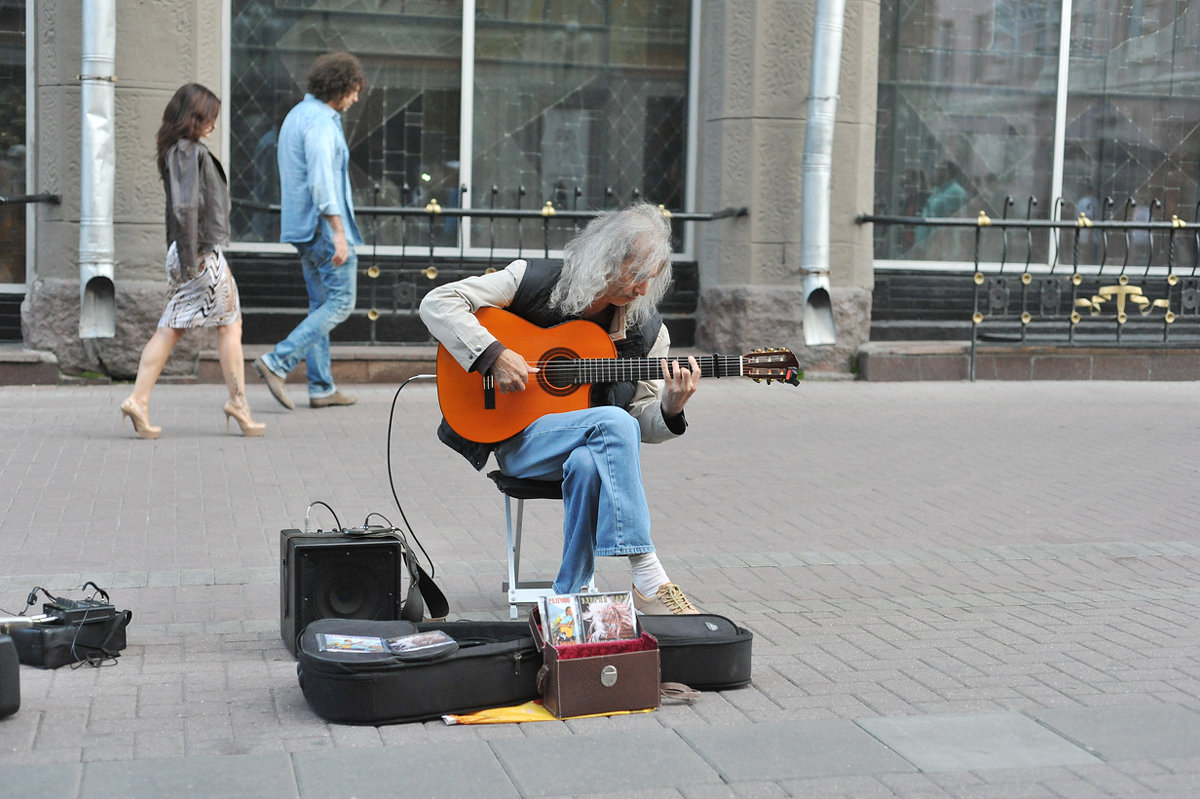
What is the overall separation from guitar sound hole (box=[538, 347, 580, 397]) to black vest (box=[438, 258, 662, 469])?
0.10 m

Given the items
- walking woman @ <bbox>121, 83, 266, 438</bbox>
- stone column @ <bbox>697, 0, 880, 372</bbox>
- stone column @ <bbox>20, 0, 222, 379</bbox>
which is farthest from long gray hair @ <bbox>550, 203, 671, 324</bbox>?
stone column @ <bbox>697, 0, 880, 372</bbox>

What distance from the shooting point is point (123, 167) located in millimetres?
10117

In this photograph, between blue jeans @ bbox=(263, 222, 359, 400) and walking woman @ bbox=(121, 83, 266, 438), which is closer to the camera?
walking woman @ bbox=(121, 83, 266, 438)

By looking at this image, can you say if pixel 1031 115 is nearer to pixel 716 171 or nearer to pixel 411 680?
pixel 716 171

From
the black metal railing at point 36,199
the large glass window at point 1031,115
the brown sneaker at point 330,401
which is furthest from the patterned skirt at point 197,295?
the large glass window at point 1031,115

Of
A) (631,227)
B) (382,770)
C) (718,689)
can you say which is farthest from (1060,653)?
(382,770)

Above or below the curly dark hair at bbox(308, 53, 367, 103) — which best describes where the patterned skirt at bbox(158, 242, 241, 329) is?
below

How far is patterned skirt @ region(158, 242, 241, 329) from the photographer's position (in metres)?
8.25

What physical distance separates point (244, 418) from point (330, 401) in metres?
1.22

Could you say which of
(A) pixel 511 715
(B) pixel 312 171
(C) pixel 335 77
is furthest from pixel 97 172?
(A) pixel 511 715

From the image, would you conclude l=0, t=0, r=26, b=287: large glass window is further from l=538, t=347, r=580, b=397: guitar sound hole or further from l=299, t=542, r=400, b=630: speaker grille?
l=299, t=542, r=400, b=630: speaker grille

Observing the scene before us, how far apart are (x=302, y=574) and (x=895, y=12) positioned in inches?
359

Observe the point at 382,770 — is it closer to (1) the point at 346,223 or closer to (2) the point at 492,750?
(2) the point at 492,750

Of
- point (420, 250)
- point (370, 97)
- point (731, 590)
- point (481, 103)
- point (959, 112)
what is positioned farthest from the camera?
point (959, 112)
